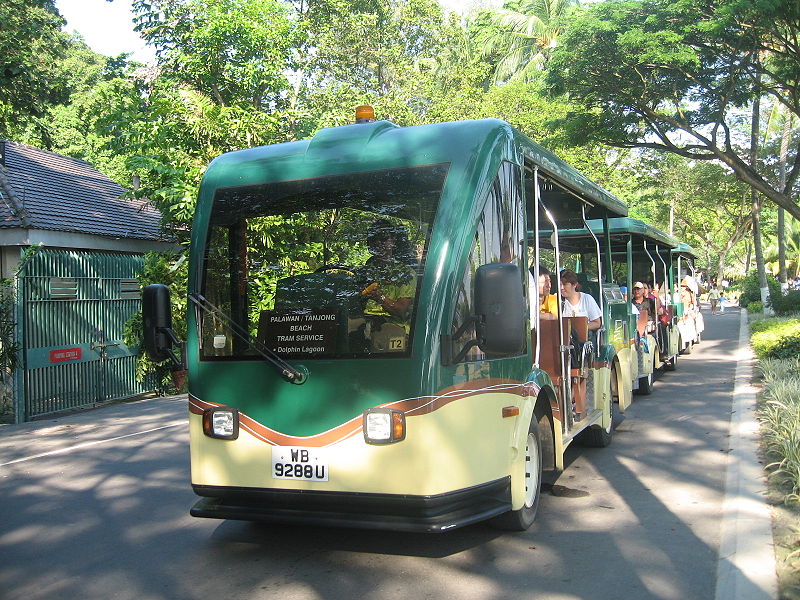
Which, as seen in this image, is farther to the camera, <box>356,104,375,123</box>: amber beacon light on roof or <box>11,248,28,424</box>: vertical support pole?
<box>11,248,28,424</box>: vertical support pole

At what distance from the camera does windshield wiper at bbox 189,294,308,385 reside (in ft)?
16.3

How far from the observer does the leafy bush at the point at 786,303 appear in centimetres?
2527

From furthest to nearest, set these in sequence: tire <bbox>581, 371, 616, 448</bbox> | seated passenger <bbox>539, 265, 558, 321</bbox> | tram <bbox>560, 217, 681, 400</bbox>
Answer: tram <bbox>560, 217, 681, 400</bbox> → tire <bbox>581, 371, 616, 448</bbox> → seated passenger <bbox>539, 265, 558, 321</bbox>

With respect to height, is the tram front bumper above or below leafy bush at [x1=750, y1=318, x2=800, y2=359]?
below

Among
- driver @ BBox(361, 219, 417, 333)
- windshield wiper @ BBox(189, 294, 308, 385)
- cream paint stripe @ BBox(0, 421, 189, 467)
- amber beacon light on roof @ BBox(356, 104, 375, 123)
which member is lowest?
cream paint stripe @ BBox(0, 421, 189, 467)

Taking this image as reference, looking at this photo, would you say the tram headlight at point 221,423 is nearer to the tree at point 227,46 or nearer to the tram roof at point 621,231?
the tram roof at point 621,231

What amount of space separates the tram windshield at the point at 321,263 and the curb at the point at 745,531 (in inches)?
92.6

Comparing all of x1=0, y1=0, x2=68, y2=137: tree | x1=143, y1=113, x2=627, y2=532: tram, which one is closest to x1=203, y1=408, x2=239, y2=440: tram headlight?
x1=143, y1=113, x2=627, y2=532: tram

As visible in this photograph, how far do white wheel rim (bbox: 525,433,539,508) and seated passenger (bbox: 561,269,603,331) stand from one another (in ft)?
10.0

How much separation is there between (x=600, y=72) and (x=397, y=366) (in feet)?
46.8

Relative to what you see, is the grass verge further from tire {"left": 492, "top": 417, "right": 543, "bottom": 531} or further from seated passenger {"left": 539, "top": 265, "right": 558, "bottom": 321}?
seated passenger {"left": 539, "top": 265, "right": 558, "bottom": 321}

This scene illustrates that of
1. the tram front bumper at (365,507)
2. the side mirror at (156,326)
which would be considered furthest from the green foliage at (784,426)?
the side mirror at (156,326)

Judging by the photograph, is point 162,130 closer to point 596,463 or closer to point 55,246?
point 55,246

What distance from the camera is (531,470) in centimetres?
579
